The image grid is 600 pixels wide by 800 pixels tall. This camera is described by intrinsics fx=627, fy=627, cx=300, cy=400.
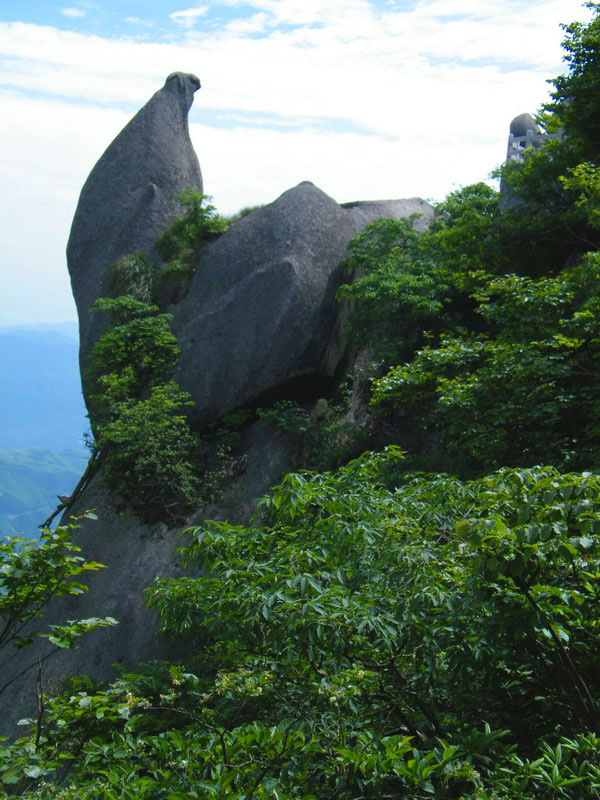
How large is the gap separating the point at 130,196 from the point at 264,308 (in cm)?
694

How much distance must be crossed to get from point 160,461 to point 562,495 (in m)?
12.4

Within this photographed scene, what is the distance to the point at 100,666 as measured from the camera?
13.1m

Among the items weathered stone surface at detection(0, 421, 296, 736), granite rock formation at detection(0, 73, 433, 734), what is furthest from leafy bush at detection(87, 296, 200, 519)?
weathered stone surface at detection(0, 421, 296, 736)

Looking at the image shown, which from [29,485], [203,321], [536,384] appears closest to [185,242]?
[203,321]

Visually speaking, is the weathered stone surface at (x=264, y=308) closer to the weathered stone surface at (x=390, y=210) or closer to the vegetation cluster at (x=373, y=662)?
the weathered stone surface at (x=390, y=210)

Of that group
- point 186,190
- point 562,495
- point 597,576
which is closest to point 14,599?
point 562,495

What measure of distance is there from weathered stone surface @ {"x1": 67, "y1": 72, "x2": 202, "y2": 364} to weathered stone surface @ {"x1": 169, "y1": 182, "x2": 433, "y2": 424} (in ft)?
9.59

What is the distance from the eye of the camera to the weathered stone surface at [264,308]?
16078 millimetres

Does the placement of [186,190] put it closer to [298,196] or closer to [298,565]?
[298,196]

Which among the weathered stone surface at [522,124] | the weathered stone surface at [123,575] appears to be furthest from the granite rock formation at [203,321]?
the weathered stone surface at [522,124]

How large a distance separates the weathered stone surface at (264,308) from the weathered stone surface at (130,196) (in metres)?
2.92

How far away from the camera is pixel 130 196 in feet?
65.0

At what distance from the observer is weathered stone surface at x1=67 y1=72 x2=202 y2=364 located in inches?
760

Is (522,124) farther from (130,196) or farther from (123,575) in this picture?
(123,575)
